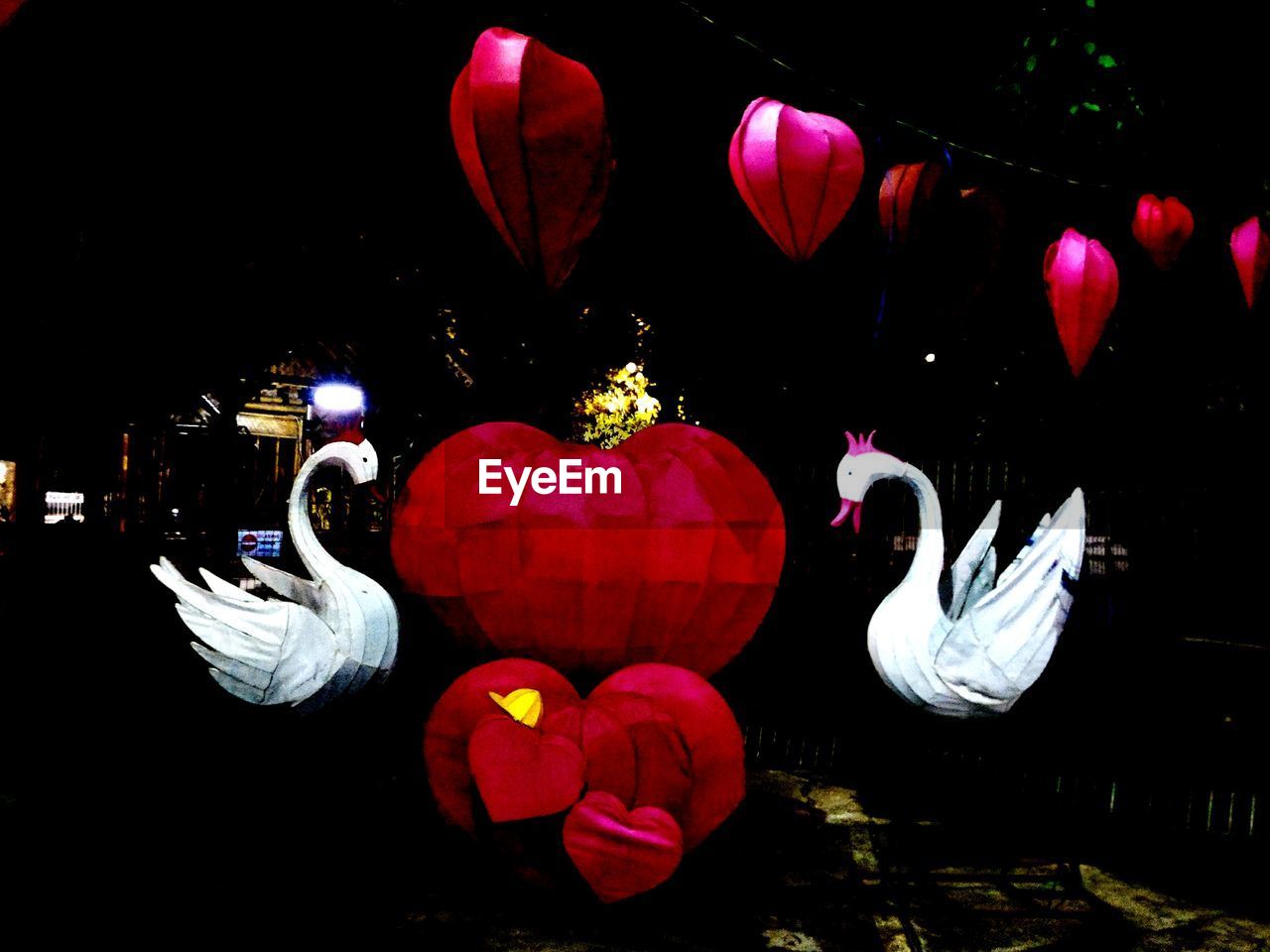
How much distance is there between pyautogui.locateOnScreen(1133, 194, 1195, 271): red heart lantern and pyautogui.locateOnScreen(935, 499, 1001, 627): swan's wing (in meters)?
1.81

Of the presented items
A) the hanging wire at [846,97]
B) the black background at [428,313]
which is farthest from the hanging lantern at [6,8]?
the hanging wire at [846,97]

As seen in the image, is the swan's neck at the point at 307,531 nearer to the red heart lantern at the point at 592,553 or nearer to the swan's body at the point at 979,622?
the red heart lantern at the point at 592,553

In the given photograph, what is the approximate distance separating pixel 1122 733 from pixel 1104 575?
828 millimetres

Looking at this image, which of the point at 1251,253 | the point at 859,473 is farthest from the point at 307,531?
the point at 1251,253

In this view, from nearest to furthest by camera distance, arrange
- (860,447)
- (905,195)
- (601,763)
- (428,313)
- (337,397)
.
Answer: (601,763), (905,195), (860,447), (428,313), (337,397)

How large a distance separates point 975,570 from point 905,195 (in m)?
1.76

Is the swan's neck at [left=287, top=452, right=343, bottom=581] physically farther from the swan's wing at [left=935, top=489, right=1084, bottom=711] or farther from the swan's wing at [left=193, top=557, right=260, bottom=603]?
the swan's wing at [left=935, top=489, right=1084, bottom=711]

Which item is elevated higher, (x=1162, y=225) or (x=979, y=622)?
(x=1162, y=225)

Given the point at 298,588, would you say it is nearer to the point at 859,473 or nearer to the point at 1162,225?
the point at 859,473

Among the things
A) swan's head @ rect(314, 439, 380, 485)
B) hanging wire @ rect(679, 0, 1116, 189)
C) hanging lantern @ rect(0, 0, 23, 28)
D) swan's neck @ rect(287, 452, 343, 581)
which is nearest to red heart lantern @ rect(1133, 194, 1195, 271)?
hanging wire @ rect(679, 0, 1116, 189)

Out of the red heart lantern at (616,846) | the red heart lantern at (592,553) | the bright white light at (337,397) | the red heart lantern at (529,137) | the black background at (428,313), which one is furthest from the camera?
the bright white light at (337,397)

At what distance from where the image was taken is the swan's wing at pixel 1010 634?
3.41 metres

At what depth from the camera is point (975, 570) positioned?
12.0ft

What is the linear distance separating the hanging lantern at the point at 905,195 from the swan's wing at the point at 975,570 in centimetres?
136
